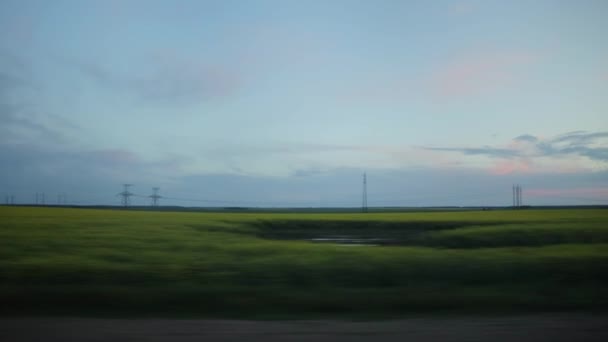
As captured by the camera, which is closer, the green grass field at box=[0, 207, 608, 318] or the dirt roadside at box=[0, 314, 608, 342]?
the dirt roadside at box=[0, 314, 608, 342]

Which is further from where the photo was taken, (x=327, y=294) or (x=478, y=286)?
(x=478, y=286)

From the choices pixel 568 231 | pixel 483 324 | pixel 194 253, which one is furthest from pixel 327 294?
pixel 568 231

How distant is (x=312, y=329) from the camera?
6863 millimetres

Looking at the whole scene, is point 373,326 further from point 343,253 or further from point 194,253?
point 194,253

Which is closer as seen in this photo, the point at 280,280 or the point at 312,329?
the point at 312,329

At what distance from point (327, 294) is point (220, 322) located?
3000mm

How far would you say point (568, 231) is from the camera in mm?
29562

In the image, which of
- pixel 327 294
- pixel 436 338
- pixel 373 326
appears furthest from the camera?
pixel 327 294

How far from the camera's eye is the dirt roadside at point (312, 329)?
6301mm

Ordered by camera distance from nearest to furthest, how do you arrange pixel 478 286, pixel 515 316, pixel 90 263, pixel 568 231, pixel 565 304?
pixel 515 316 < pixel 565 304 < pixel 478 286 < pixel 90 263 < pixel 568 231

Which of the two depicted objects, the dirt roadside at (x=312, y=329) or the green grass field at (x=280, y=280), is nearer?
the dirt roadside at (x=312, y=329)

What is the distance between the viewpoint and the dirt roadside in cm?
630

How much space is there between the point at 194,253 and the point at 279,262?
13.4ft

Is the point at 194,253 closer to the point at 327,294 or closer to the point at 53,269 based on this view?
the point at 53,269
